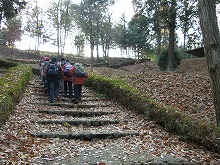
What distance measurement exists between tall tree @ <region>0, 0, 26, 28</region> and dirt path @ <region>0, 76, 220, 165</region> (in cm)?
1269

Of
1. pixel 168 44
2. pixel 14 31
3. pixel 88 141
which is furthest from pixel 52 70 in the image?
pixel 14 31

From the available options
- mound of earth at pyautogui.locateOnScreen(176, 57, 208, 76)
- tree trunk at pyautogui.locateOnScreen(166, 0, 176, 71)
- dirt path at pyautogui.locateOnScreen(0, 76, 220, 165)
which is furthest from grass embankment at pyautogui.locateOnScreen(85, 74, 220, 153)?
mound of earth at pyautogui.locateOnScreen(176, 57, 208, 76)

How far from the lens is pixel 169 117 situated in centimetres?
686

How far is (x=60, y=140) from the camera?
20.0ft

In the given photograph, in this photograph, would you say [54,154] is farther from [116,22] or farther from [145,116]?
[116,22]

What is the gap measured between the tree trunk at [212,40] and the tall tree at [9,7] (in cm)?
1686

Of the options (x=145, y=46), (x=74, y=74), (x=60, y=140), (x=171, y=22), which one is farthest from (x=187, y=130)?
(x=145, y=46)

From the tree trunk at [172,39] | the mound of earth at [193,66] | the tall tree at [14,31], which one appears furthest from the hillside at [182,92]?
the tall tree at [14,31]

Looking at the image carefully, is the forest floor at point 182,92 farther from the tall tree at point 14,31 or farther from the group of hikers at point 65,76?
the tall tree at point 14,31

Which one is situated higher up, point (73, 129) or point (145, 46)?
point (145, 46)

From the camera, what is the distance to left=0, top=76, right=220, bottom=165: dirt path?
4879 millimetres

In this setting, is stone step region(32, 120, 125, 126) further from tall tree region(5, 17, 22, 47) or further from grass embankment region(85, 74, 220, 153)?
tall tree region(5, 17, 22, 47)

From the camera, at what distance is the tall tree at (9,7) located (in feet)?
62.5

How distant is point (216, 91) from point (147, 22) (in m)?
15.9
